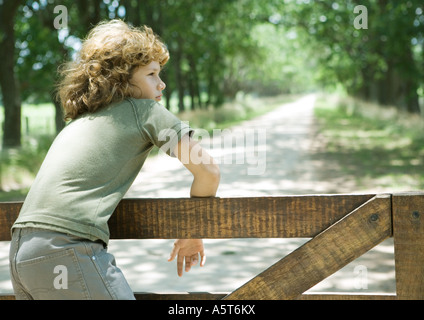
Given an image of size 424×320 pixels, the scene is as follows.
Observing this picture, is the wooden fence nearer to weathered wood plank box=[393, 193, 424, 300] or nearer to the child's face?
weathered wood plank box=[393, 193, 424, 300]

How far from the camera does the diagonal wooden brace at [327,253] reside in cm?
215

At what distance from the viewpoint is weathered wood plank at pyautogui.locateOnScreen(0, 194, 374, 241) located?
2205 millimetres

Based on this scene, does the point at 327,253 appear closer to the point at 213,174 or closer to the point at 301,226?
the point at 301,226

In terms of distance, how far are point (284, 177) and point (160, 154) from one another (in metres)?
5.70

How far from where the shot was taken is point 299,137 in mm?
22859

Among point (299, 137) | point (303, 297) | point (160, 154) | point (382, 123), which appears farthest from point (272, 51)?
point (303, 297)

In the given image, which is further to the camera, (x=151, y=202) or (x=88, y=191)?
(x=151, y=202)

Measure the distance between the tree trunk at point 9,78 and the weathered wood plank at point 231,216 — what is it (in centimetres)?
1317

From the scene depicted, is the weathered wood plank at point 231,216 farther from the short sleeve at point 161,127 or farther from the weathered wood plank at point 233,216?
the short sleeve at point 161,127

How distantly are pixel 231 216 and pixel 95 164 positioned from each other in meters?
0.58

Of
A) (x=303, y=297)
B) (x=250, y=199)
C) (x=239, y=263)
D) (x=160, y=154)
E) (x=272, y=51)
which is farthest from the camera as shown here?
(x=272, y=51)

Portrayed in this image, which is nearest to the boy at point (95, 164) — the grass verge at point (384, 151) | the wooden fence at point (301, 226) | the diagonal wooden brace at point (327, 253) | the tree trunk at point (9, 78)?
the wooden fence at point (301, 226)

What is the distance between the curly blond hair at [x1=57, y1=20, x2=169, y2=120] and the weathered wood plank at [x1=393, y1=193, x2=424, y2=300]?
3.83 ft
